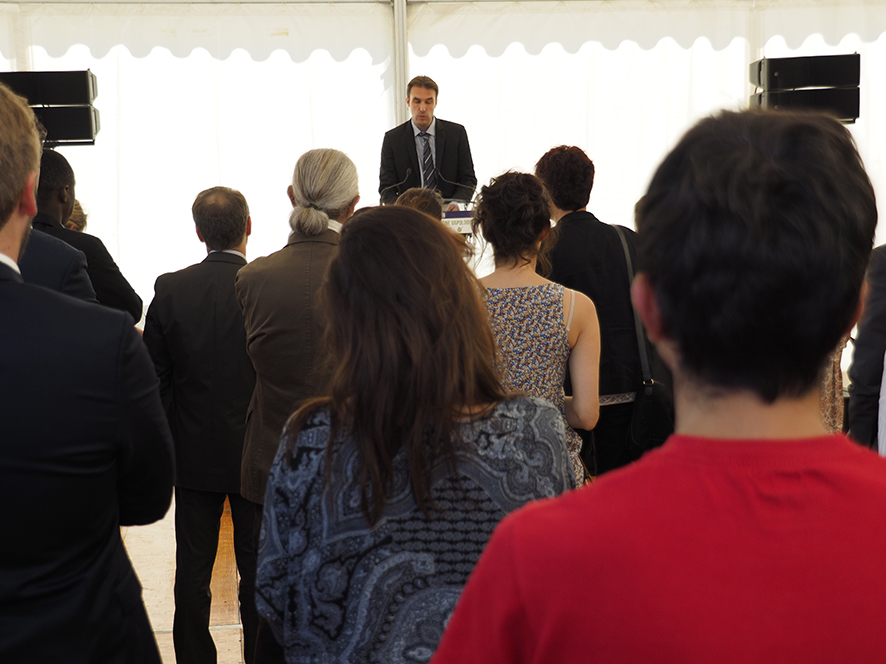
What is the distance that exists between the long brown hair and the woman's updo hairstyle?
1.14 meters

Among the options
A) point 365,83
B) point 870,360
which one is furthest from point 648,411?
point 365,83

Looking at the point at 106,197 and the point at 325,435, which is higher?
the point at 106,197

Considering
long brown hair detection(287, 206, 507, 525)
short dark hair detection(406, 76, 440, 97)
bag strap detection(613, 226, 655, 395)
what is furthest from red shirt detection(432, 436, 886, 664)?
short dark hair detection(406, 76, 440, 97)

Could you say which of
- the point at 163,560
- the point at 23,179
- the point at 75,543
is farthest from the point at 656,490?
the point at 163,560

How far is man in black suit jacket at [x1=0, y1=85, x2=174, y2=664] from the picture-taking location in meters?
1.09

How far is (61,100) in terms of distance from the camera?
523 centimetres

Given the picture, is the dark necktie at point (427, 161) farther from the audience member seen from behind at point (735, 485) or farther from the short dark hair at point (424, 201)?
the audience member seen from behind at point (735, 485)

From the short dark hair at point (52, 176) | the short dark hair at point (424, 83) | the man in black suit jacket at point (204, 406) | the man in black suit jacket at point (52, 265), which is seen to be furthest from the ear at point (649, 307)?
the short dark hair at point (424, 83)

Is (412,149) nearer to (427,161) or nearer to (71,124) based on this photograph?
(427,161)

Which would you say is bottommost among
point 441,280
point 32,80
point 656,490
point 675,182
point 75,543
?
point 75,543

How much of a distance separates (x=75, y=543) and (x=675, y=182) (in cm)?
97

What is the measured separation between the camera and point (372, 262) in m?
1.18

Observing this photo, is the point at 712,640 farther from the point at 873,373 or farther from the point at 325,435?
the point at 873,373

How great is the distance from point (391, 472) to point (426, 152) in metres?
4.54
